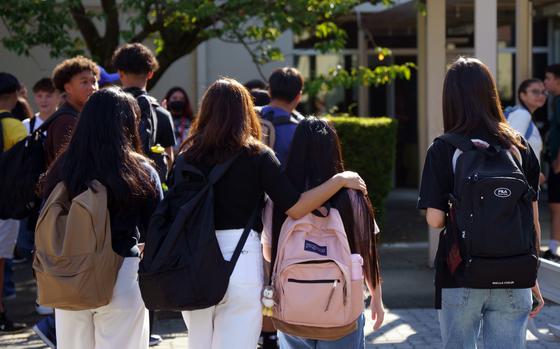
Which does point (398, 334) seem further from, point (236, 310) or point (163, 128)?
point (236, 310)

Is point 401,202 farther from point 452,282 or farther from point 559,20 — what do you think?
point 452,282

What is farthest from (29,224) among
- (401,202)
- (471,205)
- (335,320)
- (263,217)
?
(401,202)

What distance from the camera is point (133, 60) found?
6.19 m

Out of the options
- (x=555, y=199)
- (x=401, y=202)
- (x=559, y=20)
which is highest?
(x=559, y=20)

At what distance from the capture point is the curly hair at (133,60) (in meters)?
6.20

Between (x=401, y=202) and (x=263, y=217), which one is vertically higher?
(x=263, y=217)

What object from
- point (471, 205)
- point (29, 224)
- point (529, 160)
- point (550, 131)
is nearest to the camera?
point (471, 205)

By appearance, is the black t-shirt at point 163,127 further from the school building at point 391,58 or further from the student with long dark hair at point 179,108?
the school building at point 391,58

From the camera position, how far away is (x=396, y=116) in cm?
1777

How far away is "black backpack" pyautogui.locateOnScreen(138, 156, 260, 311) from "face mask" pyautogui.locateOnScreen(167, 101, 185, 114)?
214 inches

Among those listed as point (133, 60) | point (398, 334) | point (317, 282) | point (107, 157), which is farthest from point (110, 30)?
point (317, 282)

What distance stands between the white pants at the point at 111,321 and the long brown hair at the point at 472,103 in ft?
5.34

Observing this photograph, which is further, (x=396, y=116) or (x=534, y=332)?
(x=396, y=116)

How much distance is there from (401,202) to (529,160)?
441 inches
